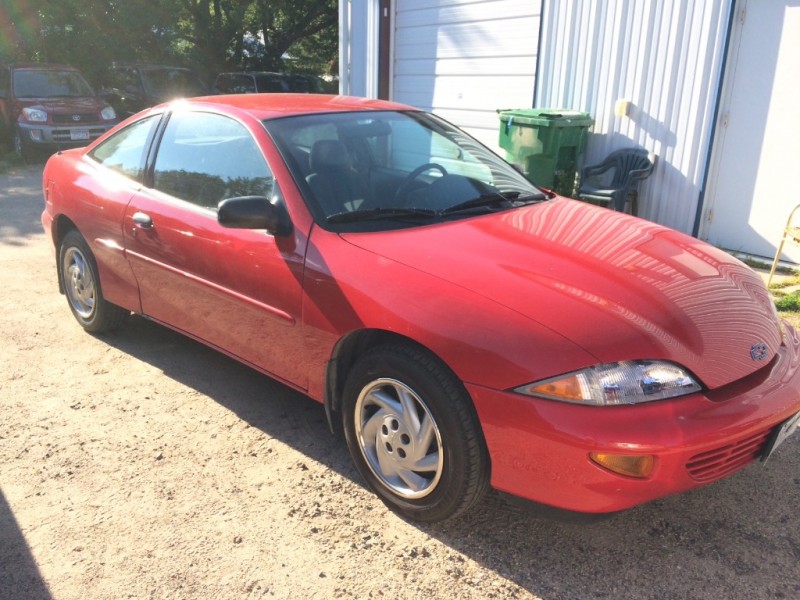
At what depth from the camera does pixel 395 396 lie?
269 centimetres

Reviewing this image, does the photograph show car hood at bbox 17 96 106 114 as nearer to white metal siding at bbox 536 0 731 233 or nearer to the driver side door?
white metal siding at bbox 536 0 731 233

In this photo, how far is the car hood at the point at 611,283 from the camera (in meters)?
2.33

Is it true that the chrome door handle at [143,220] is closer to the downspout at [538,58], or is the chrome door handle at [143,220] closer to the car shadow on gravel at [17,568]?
the car shadow on gravel at [17,568]

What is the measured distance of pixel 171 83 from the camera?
48.3ft

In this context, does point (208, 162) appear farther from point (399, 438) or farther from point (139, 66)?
point (139, 66)

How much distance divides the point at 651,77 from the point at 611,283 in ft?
15.4

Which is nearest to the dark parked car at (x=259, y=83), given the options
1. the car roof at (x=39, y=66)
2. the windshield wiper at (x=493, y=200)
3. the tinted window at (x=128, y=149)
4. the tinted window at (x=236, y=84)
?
the tinted window at (x=236, y=84)

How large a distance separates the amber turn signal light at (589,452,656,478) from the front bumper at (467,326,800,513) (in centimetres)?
2

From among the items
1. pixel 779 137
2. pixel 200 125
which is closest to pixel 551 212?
pixel 200 125

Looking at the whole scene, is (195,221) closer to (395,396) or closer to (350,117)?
(350,117)

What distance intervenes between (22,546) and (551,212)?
2.68 meters

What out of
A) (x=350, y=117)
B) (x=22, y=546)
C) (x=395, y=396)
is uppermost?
(x=350, y=117)

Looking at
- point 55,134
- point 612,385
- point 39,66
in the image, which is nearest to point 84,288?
point 612,385

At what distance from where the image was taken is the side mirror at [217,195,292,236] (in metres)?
2.89
